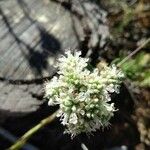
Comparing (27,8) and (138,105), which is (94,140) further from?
(27,8)

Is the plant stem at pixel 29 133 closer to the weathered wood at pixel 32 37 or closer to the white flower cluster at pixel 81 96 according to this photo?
the weathered wood at pixel 32 37

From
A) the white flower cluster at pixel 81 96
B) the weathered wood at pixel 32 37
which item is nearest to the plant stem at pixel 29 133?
the weathered wood at pixel 32 37

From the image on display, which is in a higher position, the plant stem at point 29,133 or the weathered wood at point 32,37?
the weathered wood at point 32,37

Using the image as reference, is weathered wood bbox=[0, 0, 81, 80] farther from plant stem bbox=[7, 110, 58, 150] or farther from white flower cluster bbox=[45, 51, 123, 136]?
white flower cluster bbox=[45, 51, 123, 136]

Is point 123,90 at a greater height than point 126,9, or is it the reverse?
point 126,9

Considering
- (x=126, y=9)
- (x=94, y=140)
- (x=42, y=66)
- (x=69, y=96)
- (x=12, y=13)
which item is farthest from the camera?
(x=126, y=9)

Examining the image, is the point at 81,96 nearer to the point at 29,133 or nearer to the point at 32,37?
the point at 29,133

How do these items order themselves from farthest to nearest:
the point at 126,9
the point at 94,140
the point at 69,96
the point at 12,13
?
the point at 126,9 < the point at 94,140 < the point at 12,13 < the point at 69,96

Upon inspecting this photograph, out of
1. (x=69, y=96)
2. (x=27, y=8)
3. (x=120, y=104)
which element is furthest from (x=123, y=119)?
(x=69, y=96)
